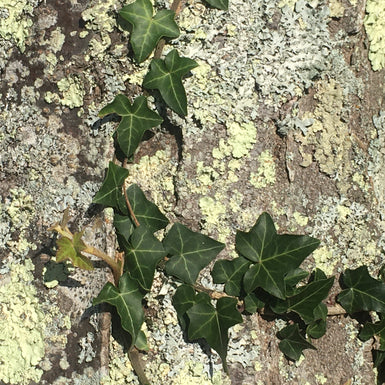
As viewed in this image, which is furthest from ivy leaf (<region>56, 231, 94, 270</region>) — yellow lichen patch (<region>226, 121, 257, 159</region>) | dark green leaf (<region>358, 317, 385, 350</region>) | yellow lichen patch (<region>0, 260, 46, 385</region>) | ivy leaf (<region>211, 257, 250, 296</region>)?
dark green leaf (<region>358, 317, 385, 350</region>)

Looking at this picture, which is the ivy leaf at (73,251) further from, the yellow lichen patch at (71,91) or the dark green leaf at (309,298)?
the dark green leaf at (309,298)

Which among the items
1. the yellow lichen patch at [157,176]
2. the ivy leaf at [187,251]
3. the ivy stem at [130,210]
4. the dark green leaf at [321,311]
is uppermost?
the yellow lichen patch at [157,176]

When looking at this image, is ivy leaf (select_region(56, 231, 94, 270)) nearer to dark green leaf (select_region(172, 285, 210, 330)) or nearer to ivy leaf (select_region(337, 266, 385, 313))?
dark green leaf (select_region(172, 285, 210, 330))

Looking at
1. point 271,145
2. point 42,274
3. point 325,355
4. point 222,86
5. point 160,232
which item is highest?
point 222,86

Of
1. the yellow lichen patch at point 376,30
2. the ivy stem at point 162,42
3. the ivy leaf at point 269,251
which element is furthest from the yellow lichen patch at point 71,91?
the yellow lichen patch at point 376,30

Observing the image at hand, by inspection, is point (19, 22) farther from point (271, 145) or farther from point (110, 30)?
point (271, 145)

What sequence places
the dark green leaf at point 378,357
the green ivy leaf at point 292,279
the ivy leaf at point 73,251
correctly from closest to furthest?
the ivy leaf at point 73,251
the green ivy leaf at point 292,279
the dark green leaf at point 378,357

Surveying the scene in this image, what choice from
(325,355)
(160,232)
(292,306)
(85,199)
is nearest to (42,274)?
(85,199)

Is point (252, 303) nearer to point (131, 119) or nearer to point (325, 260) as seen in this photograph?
point (325, 260)
